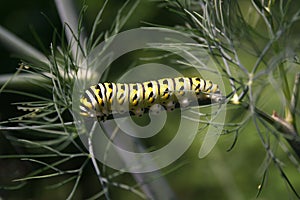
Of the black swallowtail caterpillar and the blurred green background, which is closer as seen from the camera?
the black swallowtail caterpillar

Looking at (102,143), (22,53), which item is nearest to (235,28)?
(102,143)

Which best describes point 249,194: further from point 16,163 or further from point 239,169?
point 16,163

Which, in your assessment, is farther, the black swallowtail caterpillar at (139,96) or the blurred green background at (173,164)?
the blurred green background at (173,164)

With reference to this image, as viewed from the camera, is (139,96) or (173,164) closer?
(139,96)
